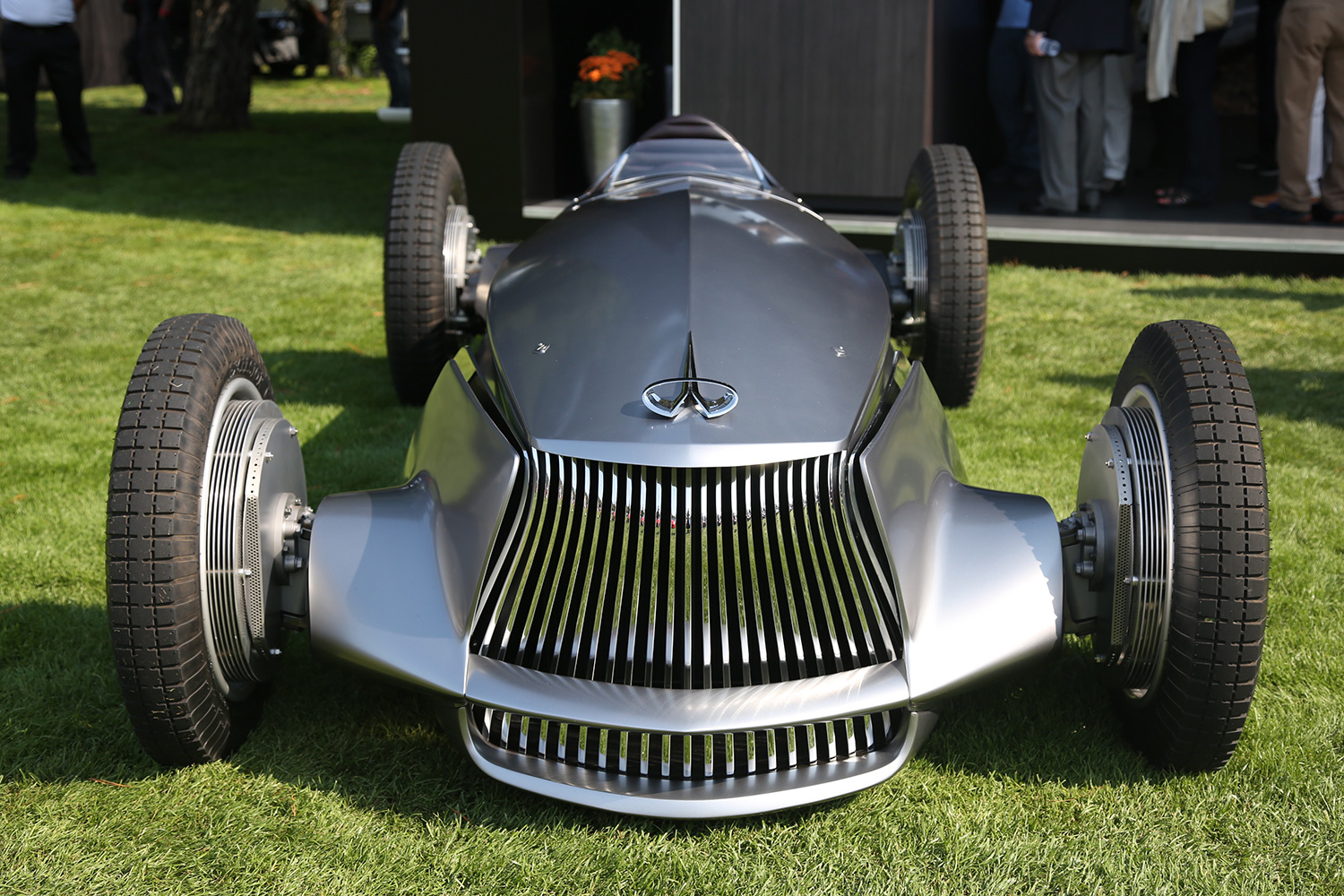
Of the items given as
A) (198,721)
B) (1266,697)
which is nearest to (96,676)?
(198,721)

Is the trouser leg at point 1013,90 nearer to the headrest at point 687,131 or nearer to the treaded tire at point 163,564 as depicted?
the headrest at point 687,131

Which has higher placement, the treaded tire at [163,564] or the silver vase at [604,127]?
the silver vase at [604,127]

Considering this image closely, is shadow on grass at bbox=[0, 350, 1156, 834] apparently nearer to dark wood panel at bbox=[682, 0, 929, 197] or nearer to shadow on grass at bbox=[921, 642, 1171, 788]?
shadow on grass at bbox=[921, 642, 1171, 788]

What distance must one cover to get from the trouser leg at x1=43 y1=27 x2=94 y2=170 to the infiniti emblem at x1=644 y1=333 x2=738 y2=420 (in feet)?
30.8

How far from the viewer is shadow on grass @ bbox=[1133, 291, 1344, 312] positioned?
6125 millimetres

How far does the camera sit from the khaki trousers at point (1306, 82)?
670 centimetres

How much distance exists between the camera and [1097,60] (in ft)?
23.7

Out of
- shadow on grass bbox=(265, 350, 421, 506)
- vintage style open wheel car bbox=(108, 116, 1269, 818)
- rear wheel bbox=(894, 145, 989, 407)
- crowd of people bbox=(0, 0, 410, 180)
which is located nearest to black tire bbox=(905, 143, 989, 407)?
rear wheel bbox=(894, 145, 989, 407)

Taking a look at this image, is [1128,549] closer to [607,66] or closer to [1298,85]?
[1298,85]

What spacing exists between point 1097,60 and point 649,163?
16.3 feet

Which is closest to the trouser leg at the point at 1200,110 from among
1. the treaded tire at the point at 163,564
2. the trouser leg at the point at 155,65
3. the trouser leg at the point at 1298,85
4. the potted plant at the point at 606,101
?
the trouser leg at the point at 1298,85

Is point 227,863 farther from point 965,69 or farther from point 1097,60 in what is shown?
point 965,69

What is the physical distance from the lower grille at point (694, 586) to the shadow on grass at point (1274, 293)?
5088mm

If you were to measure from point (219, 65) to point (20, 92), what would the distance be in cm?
432
